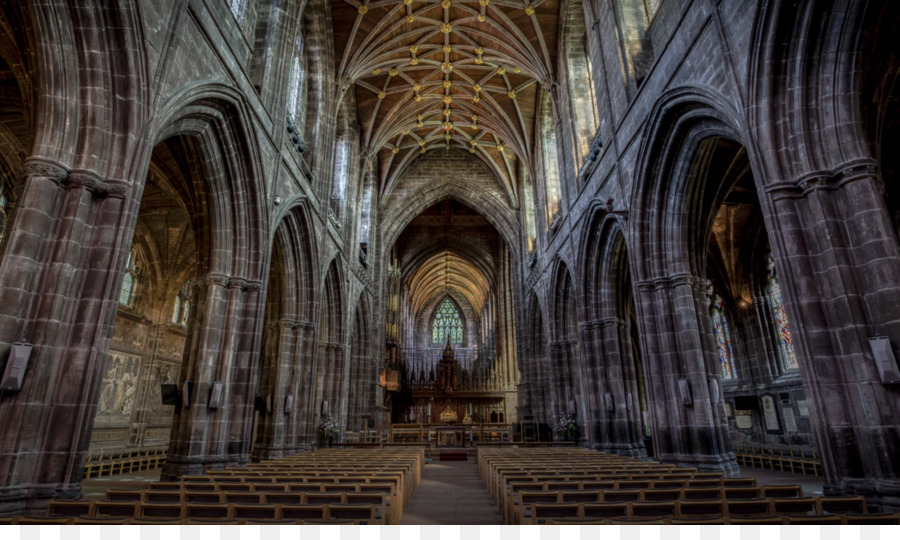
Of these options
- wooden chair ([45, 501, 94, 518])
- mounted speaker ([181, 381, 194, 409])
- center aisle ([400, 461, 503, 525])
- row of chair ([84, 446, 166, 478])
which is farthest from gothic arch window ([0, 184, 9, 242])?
center aisle ([400, 461, 503, 525])

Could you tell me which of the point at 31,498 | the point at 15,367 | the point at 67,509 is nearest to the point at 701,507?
the point at 67,509

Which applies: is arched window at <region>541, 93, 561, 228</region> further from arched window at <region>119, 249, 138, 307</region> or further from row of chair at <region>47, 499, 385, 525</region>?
arched window at <region>119, 249, 138, 307</region>

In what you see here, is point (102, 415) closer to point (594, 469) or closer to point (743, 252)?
point (594, 469)

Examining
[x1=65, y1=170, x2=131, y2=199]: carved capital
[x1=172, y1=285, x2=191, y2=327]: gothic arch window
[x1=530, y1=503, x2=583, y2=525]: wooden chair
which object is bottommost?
[x1=530, y1=503, x2=583, y2=525]: wooden chair

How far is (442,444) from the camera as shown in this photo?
21.4 meters

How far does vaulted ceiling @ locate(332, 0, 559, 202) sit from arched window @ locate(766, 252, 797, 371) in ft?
38.5

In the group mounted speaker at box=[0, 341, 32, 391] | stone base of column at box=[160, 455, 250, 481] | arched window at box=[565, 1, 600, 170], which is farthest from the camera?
arched window at box=[565, 1, 600, 170]

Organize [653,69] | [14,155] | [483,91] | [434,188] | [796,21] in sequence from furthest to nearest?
[434,188]
[483,91]
[14,155]
[653,69]
[796,21]

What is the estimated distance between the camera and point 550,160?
22.2 meters

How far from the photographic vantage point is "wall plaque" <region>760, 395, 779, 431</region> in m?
16.8

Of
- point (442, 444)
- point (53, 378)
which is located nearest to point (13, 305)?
point (53, 378)

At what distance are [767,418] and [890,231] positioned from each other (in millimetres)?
14245

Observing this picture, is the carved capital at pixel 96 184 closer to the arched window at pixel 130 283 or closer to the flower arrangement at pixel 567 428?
the arched window at pixel 130 283

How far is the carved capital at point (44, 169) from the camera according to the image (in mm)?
6152
